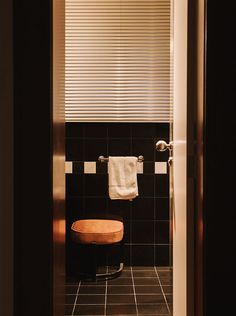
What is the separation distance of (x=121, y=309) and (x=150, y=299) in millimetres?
280

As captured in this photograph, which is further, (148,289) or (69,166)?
(69,166)

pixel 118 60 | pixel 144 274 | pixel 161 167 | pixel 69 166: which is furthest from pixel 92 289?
pixel 118 60

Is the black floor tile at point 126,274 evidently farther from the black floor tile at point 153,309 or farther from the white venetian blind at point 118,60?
the white venetian blind at point 118,60

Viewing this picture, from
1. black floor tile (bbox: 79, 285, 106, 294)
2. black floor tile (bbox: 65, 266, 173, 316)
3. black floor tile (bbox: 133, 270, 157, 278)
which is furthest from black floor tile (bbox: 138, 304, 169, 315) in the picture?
black floor tile (bbox: 133, 270, 157, 278)

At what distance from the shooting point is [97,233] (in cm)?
323

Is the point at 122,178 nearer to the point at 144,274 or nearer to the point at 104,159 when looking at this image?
the point at 104,159

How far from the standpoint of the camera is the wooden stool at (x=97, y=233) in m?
3.23
